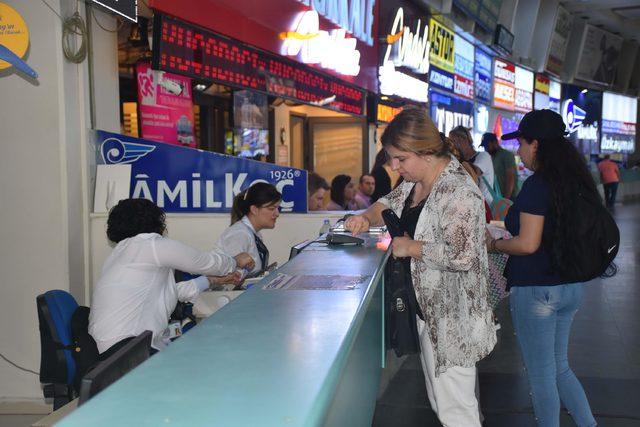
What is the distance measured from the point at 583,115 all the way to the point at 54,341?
1128 inches

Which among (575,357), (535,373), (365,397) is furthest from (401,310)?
(575,357)

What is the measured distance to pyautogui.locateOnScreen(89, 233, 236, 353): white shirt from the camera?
3705 millimetres

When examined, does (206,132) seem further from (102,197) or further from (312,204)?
(102,197)

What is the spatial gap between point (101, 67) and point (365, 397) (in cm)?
373

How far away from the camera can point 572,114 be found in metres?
28.2

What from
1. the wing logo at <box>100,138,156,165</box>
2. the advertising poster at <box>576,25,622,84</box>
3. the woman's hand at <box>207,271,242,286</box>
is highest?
the advertising poster at <box>576,25,622,84</box>

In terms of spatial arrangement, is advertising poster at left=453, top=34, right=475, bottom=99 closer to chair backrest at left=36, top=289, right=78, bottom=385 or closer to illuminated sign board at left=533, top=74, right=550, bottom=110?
illuminated sign board at left=533, top=74, right=550, bottom=110

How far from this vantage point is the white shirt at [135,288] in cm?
371

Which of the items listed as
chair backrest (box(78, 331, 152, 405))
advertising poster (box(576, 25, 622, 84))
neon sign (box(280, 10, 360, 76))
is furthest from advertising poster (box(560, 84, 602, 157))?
chair backrest (box(78, 331, 152, 405))

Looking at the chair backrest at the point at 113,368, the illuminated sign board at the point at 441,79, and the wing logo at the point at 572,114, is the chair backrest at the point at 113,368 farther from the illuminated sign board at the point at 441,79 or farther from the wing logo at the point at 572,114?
the wing logo at the point at 572,114

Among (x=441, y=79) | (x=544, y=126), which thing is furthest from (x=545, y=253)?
(x=441, y=79)

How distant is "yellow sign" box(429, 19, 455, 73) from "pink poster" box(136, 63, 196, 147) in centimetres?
918

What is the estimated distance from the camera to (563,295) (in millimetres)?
3465

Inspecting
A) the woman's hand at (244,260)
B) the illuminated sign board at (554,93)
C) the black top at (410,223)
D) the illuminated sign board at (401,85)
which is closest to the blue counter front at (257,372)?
the black top at (410,223)
